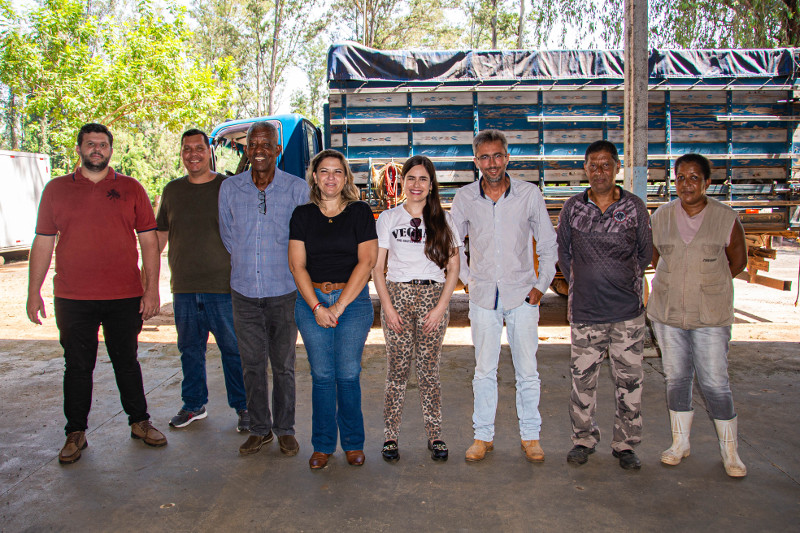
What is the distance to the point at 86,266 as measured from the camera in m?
3.68

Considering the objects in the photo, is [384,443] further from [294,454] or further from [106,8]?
[106,8]

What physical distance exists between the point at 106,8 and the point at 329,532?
1742 inches

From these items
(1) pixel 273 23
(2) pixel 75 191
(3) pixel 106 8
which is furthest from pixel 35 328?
(3) pixel 106 8

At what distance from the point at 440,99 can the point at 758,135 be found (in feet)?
13.1

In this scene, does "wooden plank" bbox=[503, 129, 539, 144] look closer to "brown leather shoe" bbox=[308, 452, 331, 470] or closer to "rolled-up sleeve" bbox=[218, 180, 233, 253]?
"rolled-up sleeve" bbox=[218, 180, 233, 253]

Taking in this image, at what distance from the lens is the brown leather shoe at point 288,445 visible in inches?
144

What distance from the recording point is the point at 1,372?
5.50 meters

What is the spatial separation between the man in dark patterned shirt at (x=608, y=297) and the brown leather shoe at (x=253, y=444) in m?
1.89

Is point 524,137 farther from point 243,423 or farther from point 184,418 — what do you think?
point 184,418

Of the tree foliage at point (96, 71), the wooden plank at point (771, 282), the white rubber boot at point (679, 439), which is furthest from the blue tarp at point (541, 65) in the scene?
the tree foliage at point (96, 71)

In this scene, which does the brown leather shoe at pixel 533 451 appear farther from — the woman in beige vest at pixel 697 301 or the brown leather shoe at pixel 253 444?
the brown leather shoe at pixel 253 444

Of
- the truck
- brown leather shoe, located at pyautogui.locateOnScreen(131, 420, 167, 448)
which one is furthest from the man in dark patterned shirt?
the truck

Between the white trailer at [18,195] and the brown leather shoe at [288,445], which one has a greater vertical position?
the white trailer at [18,195]

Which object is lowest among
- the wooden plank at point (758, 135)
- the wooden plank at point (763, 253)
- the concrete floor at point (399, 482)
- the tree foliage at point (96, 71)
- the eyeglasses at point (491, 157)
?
the concrete floor at point (399, 482)
